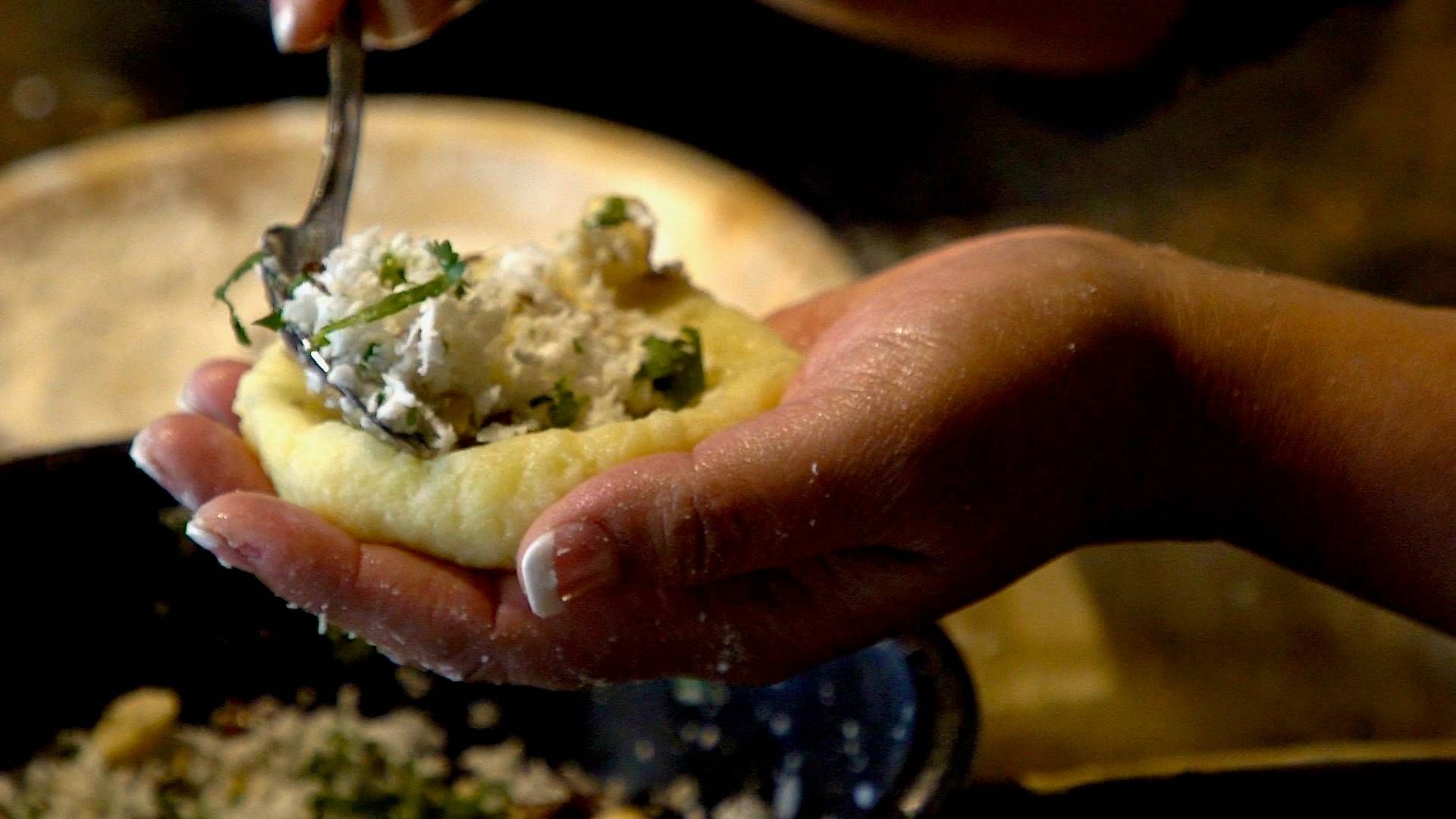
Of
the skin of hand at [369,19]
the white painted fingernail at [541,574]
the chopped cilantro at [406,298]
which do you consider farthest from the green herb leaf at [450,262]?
the skin of hand at [369,19]

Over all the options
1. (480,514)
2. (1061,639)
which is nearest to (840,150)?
(1061,639)

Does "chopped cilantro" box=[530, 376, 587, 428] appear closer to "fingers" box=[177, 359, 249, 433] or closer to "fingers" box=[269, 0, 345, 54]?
"fingers" box=[177, 359, 249, 433]

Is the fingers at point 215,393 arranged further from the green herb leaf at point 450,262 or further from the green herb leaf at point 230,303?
the green herb leaf at point 450,262

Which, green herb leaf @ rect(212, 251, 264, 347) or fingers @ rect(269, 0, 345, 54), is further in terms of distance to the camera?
fingers @ rect(269, 0, 345, 54)

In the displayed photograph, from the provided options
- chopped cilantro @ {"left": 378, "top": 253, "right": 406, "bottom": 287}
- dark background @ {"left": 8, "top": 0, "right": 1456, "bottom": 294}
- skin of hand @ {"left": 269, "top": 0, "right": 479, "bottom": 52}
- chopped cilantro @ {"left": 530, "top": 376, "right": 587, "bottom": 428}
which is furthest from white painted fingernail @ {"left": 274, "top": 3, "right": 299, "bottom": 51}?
dark background @ {"left": 8, "top": 0, "right": 1456, "bottom": 294}

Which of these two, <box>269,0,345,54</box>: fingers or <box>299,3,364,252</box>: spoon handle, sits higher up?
<box>269,0,345,54</box>: fingers

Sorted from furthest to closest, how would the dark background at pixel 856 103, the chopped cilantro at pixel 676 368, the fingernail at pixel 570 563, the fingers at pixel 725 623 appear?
1. the dark background at pixel 856 103
2. the chopped cilantro at pixel 676 368
3. the fingers at pixel 725 623
4. the fingernail at pixel 570 563

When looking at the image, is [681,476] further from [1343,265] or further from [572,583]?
[1343,265]
